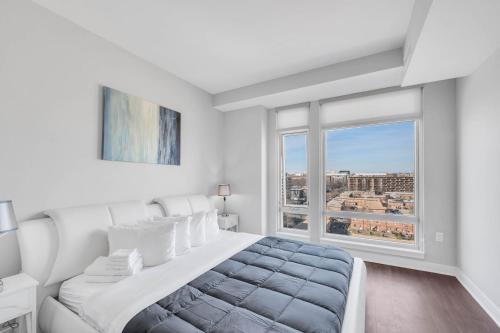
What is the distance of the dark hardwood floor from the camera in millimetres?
1896

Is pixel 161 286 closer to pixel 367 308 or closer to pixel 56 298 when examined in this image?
pixel 56 298

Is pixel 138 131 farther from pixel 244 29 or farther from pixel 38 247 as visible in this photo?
pixel 244 29

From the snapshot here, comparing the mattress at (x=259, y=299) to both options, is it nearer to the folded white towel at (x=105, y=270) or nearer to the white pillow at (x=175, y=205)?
the folded white towel at (x=105, y=270)

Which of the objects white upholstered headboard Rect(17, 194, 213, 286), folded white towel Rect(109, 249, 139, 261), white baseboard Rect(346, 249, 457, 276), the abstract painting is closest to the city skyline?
white baseboard Rect(346, 249, 457, 276)

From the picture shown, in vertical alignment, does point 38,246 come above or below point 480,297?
above

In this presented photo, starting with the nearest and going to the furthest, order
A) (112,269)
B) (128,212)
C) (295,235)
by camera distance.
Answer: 1. (112,269)
2. (128,212)
3. (295,235)

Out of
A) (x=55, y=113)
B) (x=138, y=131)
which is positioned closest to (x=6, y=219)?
(x=55, y=113)

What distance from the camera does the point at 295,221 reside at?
3908mm

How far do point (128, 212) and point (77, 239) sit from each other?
0.50 meters

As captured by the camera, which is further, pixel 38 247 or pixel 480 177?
pixel 480 177

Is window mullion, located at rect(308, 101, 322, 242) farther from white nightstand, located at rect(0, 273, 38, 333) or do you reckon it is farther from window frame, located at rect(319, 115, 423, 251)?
white nightstand, located at rect(0, 273, 38, 333)

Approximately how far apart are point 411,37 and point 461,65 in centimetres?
68

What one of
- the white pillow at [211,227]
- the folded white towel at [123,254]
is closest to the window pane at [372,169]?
the white pillow at [211,227]

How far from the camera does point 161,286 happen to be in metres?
1.56
